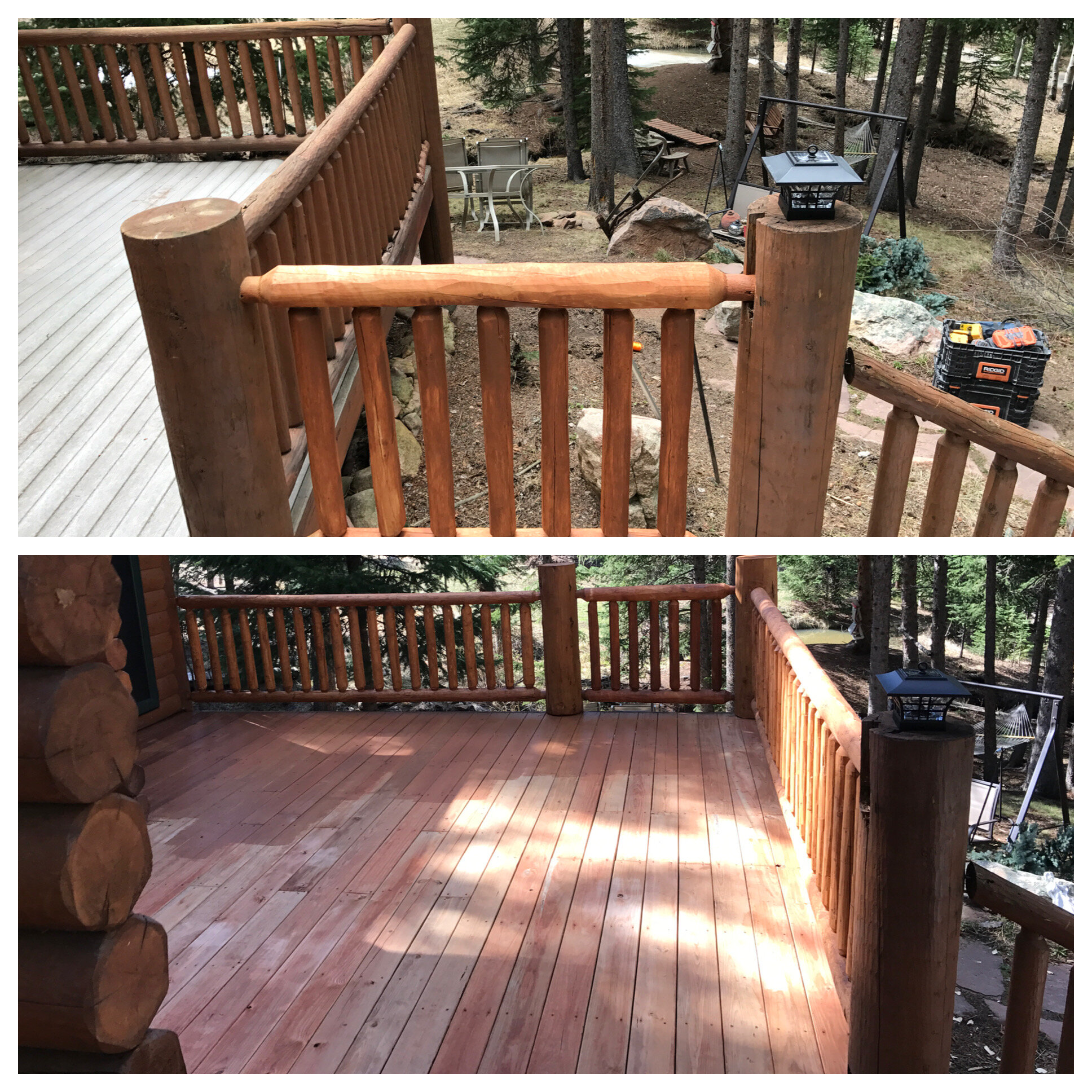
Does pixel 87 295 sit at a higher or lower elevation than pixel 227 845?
higher

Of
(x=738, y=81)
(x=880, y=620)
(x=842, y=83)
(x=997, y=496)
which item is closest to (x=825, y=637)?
(x=880, y=620)

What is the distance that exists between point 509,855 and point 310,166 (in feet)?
9.42

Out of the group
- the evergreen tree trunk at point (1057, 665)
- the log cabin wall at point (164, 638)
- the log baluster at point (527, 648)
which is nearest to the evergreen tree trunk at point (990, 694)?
the evergreen tree trunk at point (1057, 665)

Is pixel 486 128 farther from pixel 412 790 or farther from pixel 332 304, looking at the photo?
pixel 332 304

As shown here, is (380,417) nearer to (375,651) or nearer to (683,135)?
(375,651)

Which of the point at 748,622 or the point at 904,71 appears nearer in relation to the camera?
the point at 748,622

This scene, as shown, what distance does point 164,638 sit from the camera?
625cm

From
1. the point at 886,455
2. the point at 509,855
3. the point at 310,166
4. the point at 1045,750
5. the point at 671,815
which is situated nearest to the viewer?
the point at 886,455

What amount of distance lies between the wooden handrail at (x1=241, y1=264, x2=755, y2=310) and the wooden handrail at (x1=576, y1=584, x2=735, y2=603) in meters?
3.90

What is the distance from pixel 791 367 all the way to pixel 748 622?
11.8 feet

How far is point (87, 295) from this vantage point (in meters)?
4.17

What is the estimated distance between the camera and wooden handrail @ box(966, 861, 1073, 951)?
2.27 m

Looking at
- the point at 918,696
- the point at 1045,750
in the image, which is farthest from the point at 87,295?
the point at 1045,750
